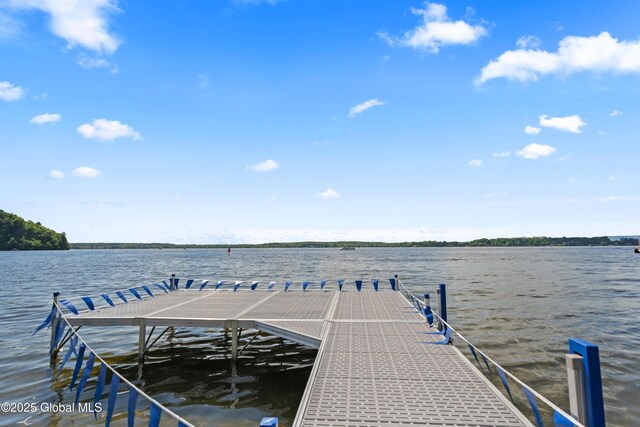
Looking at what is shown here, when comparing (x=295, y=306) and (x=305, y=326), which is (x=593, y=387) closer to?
(x=305, y=326)

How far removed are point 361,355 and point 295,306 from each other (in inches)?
271

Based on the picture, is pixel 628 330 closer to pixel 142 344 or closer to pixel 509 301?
pixel 509 301

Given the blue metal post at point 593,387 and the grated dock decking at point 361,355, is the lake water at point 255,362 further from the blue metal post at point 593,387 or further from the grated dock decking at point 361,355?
the blue metal post at point 593,387

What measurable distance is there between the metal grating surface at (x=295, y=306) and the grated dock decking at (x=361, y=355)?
35mm

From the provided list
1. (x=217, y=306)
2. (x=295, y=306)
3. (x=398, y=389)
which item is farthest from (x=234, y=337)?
(x=398, y=389)

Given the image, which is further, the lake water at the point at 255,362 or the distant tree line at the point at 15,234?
the distant tree line at the point at 15,234

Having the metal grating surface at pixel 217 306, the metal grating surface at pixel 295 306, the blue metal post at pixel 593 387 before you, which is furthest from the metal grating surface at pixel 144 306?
the blue metal post at pixel 593 387

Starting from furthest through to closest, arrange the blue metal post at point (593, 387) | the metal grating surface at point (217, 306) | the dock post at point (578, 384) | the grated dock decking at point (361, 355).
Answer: the metal grating surface at point (217, 306)
the grated dock decking at point (361, 355)
the dock post at point (578, 384)
the blue metal post at point (593, 387)

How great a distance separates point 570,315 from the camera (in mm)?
23812

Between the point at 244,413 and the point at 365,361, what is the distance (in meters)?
3.74

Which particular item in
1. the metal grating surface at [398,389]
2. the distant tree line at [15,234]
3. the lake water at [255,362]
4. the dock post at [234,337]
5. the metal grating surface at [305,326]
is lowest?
the lake water at [255,362]

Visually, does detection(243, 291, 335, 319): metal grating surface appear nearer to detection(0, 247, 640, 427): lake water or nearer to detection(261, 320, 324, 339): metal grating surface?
detection(261, 320, 324, 339): metal grating surface

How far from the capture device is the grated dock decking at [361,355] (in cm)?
583

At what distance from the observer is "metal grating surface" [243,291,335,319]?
13.4 m
